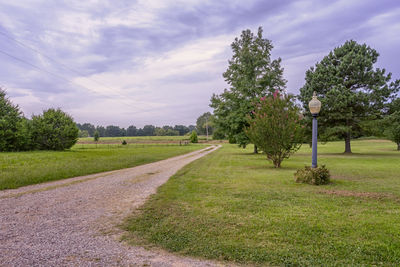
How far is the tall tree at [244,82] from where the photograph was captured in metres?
27.2

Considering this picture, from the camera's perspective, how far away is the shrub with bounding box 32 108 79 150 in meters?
28.5

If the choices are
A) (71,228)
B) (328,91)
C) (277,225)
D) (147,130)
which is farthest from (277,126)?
(147,130)

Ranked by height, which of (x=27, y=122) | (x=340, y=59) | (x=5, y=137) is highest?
(x=340, y=59)

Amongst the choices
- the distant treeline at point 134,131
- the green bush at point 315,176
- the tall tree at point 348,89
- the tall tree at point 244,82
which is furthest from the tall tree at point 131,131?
the green bush at point 315,176

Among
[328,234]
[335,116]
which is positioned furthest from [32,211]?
[335,116]

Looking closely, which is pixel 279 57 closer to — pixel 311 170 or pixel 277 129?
pixel 277 129

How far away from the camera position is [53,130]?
2888 cm

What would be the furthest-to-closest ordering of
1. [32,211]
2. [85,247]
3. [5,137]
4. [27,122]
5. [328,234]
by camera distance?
[27,122] < [5,137] < [32,211] < [328,234] < [85,247]

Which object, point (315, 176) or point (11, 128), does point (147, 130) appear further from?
point (315, 176)

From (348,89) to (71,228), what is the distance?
2708 cm

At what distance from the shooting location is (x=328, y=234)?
4.39 m

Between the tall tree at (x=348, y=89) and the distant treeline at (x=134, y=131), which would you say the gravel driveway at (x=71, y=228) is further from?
the distant treeline at (x=134, y=131)

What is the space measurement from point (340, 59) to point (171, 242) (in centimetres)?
2841

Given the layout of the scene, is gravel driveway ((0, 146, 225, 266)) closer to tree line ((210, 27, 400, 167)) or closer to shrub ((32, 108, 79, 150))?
tree line ((210, 27, 400, 167))
